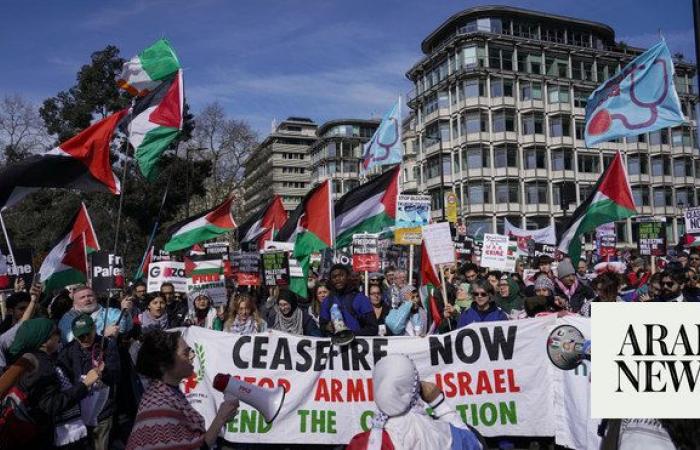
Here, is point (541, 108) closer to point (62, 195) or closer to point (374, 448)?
point (62, 195)

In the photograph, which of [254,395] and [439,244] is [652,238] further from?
[254,395]

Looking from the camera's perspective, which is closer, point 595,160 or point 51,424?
point 51,424

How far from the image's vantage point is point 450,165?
66438 millimetres

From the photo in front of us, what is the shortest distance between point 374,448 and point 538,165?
65372 mm

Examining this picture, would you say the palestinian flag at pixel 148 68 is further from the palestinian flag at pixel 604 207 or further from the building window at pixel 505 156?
the building window at pixel 505 156

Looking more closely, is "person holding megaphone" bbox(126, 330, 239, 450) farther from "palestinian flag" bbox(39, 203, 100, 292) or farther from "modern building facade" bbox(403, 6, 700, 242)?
"modern building facade" bbox(403, 6, 700, 242)

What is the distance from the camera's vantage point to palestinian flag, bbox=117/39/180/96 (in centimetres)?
902

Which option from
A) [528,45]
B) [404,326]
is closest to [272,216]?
[404,326]

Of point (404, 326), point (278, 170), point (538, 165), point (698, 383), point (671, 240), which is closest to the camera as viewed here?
point (698, 383)

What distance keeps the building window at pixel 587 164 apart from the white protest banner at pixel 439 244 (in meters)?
61.6

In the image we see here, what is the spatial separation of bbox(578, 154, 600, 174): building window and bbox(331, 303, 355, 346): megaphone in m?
64.0

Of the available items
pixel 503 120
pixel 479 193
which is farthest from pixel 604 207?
pixel 503 120

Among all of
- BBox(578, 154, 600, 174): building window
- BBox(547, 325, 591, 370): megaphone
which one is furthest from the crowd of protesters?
BBox(578, 154, 600, 174): building window

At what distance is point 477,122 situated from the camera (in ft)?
210
